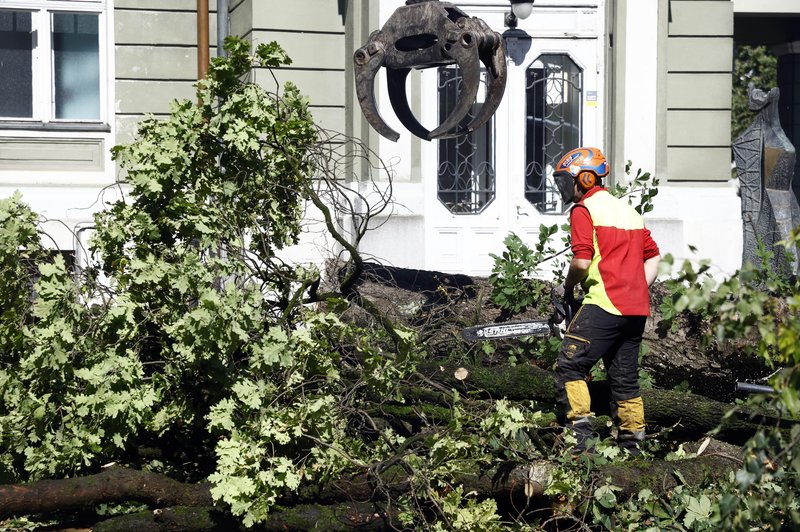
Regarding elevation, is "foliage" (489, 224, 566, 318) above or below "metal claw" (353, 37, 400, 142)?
below

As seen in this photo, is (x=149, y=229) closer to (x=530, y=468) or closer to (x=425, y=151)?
(x=530, y=468)

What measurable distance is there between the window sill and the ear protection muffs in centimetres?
662

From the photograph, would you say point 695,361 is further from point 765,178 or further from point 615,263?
point 765,178

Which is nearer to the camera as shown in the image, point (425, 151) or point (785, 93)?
point (425, 151)

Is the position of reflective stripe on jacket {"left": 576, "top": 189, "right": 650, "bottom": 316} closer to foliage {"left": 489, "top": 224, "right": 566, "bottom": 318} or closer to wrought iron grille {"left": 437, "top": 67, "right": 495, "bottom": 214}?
foliage {"left": 489, "top": 224, "right": 566, "bottom": 318}

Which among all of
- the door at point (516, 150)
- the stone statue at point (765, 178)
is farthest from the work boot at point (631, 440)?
the stone statue at point (765, 178)

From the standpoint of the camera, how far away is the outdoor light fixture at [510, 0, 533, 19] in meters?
10.6

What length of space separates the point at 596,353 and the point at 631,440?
487mm

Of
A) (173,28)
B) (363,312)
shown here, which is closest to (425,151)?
(173,28)

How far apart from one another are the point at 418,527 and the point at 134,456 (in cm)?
153

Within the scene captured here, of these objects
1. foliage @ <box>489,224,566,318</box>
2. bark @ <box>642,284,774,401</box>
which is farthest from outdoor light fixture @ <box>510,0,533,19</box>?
bark @ <box>642,284,774,401</box>

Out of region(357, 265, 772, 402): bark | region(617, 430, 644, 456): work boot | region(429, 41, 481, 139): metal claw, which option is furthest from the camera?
region(429, 41, 481, 139): metal claw

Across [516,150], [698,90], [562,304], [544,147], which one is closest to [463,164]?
[516,150]

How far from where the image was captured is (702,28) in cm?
1099
